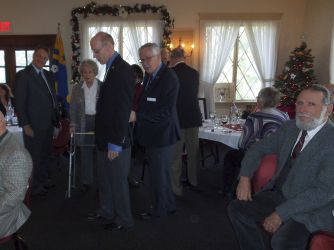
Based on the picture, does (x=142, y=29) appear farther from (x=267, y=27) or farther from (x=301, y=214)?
(x=301, y=214)

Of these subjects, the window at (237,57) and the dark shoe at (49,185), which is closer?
the dark shoe at (49,185)

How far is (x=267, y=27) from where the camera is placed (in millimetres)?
6422

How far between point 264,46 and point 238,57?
535mm

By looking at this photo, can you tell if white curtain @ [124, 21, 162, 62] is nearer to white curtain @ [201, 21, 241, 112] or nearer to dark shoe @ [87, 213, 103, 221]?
white curtain @ [201, 21, 241, 112]

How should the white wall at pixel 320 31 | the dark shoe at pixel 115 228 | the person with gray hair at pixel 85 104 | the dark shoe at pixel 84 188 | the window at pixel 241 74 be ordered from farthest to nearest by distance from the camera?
the window at pixel 241 74, the white wall at pixel 320 31, the dark shoe at pixel 84 188, the person with gray hair at pixel 85 104, the dark shoe at pixel 115 228

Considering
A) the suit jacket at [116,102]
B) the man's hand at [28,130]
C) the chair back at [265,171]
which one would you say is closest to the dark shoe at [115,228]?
the suit jacket at [116,102]

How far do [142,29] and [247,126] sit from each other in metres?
4.12

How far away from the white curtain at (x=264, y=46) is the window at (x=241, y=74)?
0.46 feet

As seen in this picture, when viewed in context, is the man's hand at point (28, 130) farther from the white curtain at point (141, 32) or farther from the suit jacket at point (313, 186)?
the white curtain at point (141, 32)

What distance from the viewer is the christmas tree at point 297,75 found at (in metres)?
5.85

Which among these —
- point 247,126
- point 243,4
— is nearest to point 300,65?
point 243,4

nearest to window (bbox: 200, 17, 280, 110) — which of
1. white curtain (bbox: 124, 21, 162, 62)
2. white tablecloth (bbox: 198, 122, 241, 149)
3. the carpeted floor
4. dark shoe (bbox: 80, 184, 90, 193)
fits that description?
white curtain (bbox: 124, 21, 162, 62)

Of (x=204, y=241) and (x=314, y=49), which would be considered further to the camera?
(x=314, y=49)

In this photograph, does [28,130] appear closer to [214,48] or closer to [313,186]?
[313,186]
